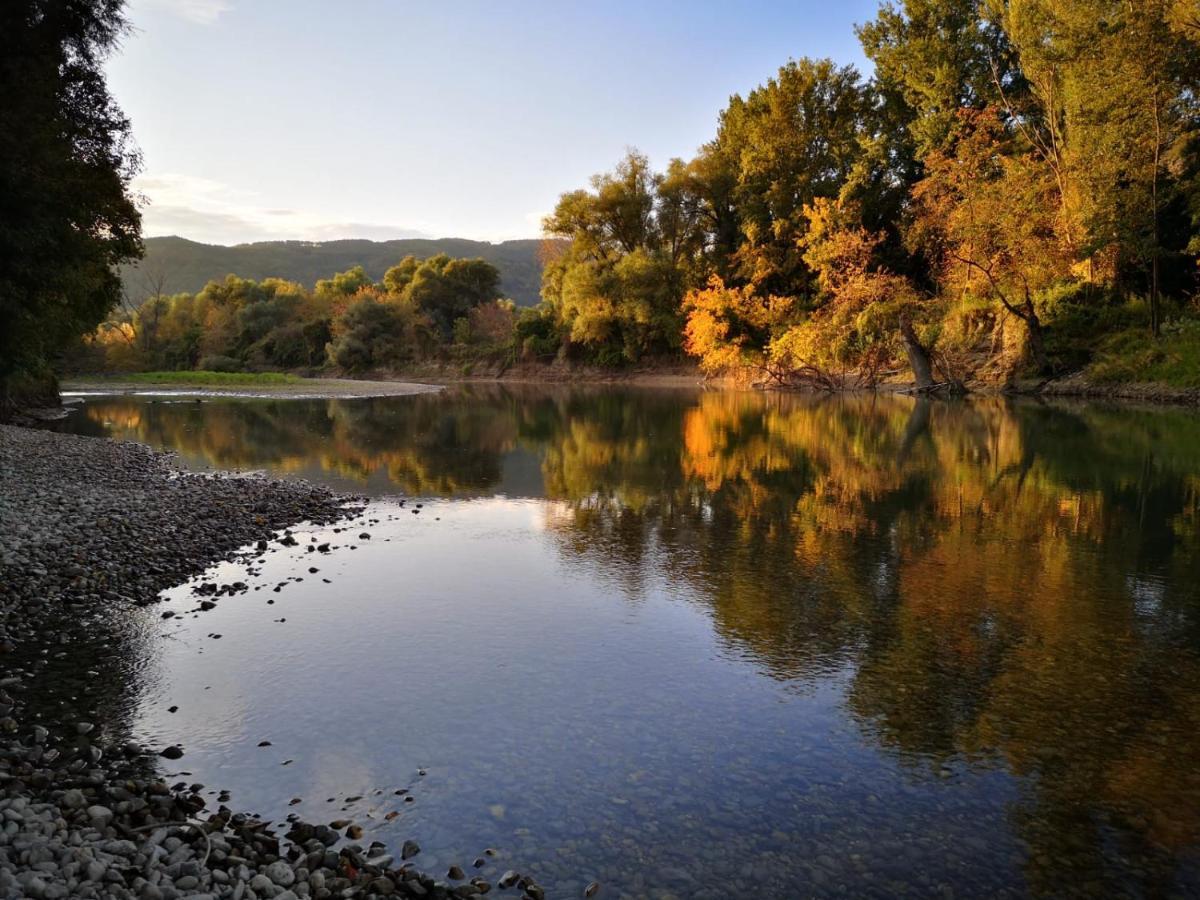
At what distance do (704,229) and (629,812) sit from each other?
65.2 m

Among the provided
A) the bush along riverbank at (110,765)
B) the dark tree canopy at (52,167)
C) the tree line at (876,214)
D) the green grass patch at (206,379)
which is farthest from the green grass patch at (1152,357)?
the green grass patch at (206,379)

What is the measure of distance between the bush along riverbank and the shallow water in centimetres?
30

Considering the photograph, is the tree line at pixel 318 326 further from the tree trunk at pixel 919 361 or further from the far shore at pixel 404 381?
the tree trunk at pixel 919 361

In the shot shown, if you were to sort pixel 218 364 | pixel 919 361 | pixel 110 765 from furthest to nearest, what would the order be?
→ pixel 218 364, pixel 919 361, pixel 110 765

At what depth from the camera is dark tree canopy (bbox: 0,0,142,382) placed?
48.7 feet

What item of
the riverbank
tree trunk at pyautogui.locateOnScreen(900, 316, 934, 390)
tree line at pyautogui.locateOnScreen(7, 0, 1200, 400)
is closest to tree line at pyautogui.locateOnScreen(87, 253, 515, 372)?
the riverbank

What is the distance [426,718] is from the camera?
23.5ft

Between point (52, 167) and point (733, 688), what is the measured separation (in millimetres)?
16122

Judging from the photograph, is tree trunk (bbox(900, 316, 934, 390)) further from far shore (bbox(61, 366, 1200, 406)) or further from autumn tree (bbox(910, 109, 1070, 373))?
autumn tree (bbox(910, 109, 1070, 373))

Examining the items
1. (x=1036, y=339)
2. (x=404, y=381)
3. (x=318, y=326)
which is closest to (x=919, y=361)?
(x=1036, y=339)

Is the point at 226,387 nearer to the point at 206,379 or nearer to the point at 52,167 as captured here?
the point at 206,379

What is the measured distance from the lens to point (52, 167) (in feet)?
51.4

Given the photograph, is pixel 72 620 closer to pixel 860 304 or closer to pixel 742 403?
pixel 742 403

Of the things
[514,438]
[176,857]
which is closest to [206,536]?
[176,857]
